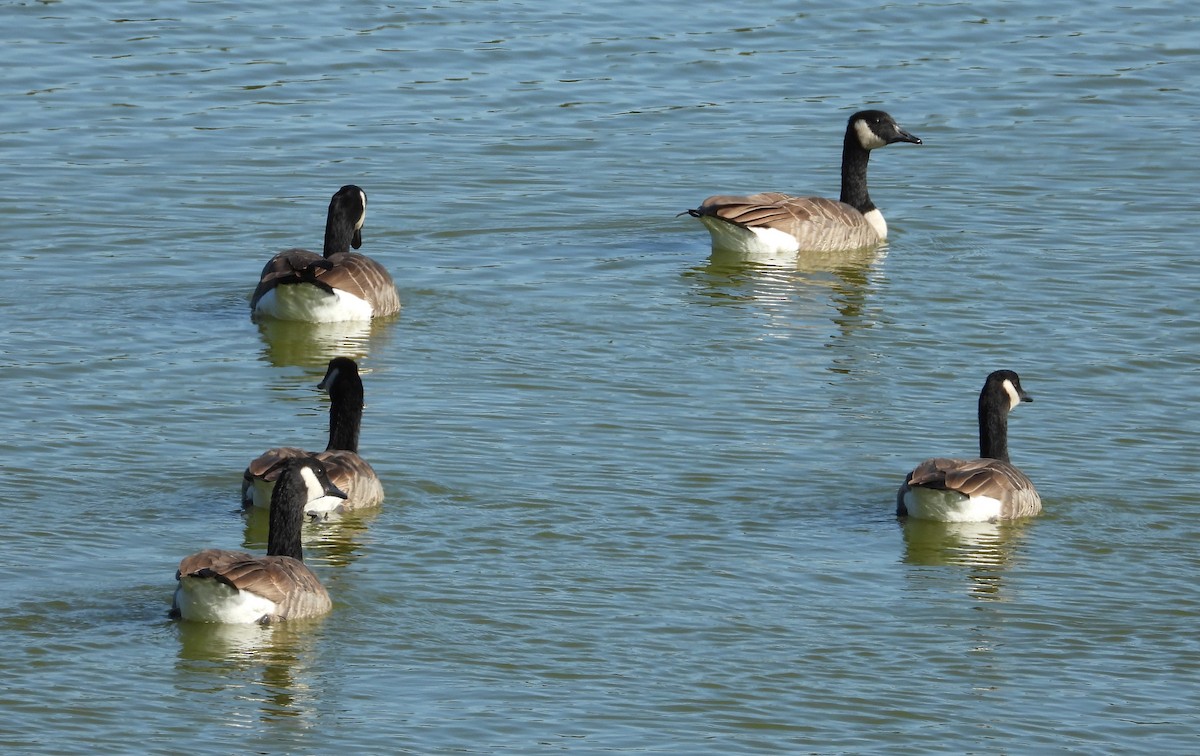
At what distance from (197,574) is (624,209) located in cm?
1105

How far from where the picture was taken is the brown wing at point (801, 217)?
19812 millimetres

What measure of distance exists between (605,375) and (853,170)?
6.32m

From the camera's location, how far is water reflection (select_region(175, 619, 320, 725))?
10383 mm

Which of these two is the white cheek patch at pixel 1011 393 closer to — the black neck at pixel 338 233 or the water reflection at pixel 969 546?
the water reflection at pixel 969 546

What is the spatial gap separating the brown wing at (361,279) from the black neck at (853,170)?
571cm

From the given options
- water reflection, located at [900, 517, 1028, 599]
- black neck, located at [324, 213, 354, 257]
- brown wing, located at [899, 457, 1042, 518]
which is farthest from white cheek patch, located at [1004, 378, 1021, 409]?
black neck, located at [324, 213, 354, 257]

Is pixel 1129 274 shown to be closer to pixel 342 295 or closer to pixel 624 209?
pixel 624 209

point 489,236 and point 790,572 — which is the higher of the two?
point 489,236

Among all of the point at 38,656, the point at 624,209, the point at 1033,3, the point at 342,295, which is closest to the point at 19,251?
the point at 342,295

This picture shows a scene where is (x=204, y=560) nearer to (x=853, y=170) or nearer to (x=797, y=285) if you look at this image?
(x=797, y=285)

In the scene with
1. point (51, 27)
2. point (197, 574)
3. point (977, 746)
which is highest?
point (51, 27)

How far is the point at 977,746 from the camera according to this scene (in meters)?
10.1

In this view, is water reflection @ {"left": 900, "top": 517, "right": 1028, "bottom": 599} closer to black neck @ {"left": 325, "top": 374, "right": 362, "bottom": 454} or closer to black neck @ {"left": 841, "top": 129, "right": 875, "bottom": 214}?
black neck @ {"left": 325, "top": 374, "right": 362, "bottom": 454}

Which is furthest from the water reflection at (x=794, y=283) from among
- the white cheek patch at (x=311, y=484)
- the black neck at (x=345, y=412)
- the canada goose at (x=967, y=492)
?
the white cheek patch at (x=311, y=484)
